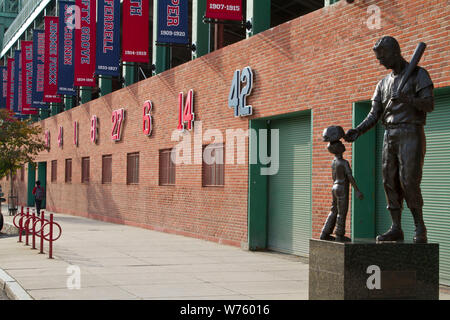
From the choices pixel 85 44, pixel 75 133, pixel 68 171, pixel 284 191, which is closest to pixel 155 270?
pixel 284 191

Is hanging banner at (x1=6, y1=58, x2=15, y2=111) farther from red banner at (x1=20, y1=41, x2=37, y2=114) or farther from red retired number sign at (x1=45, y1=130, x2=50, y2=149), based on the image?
red retired number sign at (x1=45, y1=130, x2=50, y2=149)

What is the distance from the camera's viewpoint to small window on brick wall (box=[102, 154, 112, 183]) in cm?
2656

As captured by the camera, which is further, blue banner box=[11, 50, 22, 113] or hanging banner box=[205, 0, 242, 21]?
blue banner box=[11, 50, 22, 113]

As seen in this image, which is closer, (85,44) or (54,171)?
(85,44)

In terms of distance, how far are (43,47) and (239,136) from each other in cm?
2187

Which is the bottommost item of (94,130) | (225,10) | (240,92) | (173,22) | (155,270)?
(155,270)

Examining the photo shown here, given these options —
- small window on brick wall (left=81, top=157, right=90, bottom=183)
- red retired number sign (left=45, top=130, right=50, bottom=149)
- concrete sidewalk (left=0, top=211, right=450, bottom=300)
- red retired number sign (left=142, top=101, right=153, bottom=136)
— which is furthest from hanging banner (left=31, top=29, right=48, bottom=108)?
concrete sidewalk (left=0, top=211, right=450, bottom=300)

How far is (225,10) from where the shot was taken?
1638 cm

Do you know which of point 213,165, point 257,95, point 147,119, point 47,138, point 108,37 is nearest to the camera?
point 257,95

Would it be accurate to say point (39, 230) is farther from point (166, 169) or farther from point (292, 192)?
point (292, 192)

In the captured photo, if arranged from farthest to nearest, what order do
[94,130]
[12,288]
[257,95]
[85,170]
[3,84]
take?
[3,84] → [85,170] → [94,130] → [257,95] → [12,288]

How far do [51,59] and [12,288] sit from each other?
2366 cm

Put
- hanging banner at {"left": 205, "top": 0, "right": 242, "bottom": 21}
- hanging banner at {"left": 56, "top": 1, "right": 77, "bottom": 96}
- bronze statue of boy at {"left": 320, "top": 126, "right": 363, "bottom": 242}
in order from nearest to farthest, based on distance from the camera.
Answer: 1. bronze statue of boy at {"left": 320, "top": 126, "right": 363, "bottom": 242}
2. hanging banner at {"left": 205, "top": 0, "right": 242, "bottom": 21}
3. hanging banner at {"left": 56, "top": 1, "right": 77, "bottom": 96}

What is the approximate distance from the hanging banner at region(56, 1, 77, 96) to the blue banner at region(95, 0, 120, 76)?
440cm
